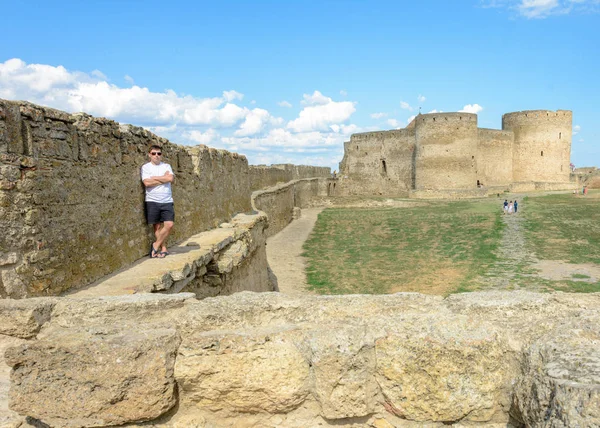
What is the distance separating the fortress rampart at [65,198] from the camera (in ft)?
10.0

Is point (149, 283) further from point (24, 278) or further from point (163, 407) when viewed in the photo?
point (163, 407)

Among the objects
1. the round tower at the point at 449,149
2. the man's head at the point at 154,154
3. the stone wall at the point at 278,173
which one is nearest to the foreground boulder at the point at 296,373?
the man's head at the point at 154,154

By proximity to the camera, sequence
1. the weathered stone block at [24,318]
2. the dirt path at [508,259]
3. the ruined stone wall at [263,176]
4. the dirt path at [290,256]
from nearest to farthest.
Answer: the weathered stone block at [24,318] < the dirt path at [508,259] < the dirt path at [290,256] < the ruined stone wall at [263,176]

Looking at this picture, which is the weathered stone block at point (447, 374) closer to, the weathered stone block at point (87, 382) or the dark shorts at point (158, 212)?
the weathered stone block at point (87, 382)

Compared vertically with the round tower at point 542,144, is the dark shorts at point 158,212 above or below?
below

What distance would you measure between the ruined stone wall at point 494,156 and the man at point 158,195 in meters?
39.1

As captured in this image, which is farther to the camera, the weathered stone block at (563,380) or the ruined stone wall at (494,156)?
the ruined stone wall at (494,156)

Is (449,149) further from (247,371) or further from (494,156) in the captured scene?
(247,371)

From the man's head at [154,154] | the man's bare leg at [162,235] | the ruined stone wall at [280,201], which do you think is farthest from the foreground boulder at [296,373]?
the ruined stone wall at [280,201]

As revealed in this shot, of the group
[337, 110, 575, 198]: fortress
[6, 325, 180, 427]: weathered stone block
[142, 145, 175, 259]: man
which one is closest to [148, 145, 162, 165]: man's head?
[142, 145, 175, 259]: man

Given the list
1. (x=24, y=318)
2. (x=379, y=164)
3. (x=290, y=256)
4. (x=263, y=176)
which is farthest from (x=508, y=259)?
(x=379, y=164)

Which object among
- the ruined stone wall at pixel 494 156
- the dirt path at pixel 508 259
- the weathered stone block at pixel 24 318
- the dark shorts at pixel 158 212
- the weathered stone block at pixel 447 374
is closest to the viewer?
the weathered stone block at pixel 447 374

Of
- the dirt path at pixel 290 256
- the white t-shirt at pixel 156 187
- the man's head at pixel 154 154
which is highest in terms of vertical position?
the man's head at pixel 154 154

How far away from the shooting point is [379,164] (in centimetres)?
4309
